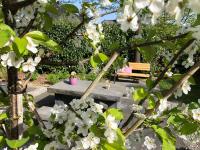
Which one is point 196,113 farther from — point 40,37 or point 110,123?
point 40,37

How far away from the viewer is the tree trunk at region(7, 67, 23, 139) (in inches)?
67.5

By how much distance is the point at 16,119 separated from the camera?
1.77 metres

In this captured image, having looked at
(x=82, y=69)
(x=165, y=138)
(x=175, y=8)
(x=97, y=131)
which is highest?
(x=175, y=8)

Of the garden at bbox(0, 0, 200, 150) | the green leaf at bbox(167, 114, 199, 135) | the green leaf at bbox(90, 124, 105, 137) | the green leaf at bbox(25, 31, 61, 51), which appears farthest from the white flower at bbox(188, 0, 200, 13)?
the green leaf at bbox(167, 114, 199, 135)

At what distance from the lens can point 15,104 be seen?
68.7 inches

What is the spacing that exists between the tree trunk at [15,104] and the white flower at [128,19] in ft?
2.50

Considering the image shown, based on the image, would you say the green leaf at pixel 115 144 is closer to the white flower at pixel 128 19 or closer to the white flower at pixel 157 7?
the white flower at pixel 128 19

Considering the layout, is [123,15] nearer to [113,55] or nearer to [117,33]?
[113,55]

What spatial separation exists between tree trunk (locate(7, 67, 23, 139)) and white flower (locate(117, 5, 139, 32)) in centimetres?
76

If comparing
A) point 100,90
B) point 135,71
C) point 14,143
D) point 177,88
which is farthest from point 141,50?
point 135,71

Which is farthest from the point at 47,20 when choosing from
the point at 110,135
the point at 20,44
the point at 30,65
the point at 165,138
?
the point at 165,138

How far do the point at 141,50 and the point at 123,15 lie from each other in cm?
64

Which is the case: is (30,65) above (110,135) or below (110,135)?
above

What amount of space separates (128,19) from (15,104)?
855 millimetres
